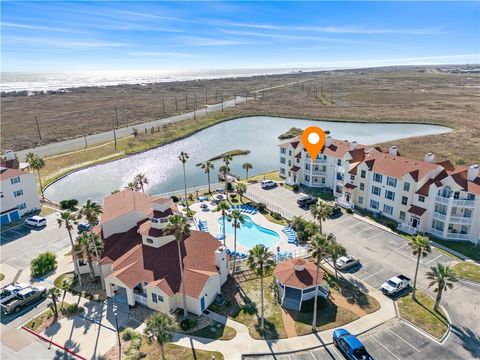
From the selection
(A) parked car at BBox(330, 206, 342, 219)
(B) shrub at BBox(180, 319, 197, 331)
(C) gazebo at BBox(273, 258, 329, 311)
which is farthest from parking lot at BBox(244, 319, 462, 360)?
(A) parked car at BBox(330, 206, 342, 219)

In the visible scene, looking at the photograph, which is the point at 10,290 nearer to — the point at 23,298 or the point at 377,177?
the point at 23,298

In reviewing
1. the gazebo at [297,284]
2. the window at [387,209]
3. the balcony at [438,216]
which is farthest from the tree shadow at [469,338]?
the window at [387,209]

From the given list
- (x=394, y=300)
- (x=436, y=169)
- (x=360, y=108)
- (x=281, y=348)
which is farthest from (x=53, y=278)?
(x=360, y=108)

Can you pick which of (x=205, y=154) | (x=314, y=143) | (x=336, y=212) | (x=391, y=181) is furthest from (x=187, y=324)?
(x=205, y=154)

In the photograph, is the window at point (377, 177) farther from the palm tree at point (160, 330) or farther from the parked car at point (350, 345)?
the palm tree at point (160, 330)

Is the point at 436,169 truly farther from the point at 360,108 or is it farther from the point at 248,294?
the point at 360,108

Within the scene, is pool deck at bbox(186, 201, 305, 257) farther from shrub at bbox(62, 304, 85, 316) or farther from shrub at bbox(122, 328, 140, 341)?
shrub at bbox(62, 304, 85, 316)
